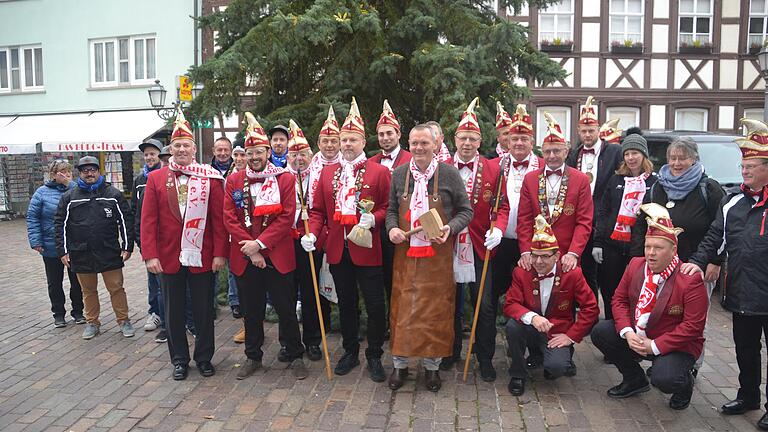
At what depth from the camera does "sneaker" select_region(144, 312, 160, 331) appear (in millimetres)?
6898

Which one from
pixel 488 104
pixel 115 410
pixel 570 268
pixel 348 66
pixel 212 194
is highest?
pixel 348 66

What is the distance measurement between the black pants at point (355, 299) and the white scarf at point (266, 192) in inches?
28.1

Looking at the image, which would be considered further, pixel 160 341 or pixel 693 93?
pixel 693 93

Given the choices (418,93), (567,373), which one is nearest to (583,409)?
(567,373)

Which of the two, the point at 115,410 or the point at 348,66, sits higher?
the point at 348,66

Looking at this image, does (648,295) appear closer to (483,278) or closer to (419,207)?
(483,278)

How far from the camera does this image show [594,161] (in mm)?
5758

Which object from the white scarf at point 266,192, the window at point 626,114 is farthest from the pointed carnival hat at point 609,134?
the window at point 626,114

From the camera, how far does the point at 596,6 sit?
61.8 feet

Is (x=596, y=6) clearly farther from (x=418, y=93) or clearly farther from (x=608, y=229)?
(x=608, y=229)

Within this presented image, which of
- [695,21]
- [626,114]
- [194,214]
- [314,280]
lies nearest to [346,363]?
[314,280]

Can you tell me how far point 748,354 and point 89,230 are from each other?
626 cm

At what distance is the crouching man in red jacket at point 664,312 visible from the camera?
4320mm

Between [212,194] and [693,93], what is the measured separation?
18001 mm
